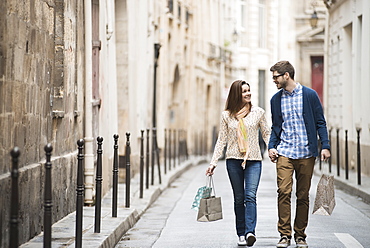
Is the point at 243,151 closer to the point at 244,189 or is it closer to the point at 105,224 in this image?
the point at 244,189

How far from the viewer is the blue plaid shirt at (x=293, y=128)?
883cm

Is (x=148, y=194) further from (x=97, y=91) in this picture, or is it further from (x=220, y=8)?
(x=220, y=8)

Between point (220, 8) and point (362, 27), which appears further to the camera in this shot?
point (220, 8)

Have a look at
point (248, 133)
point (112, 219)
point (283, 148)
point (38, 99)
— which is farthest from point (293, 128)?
point (112, 219)

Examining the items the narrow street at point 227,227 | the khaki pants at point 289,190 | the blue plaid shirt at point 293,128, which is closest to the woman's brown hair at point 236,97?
the blue plaid shirt at point 293,128

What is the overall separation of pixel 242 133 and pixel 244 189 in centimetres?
58

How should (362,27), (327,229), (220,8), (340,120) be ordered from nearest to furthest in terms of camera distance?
(327,229)
(362,27)
(340,120)
(220,8)

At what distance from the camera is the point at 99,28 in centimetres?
1414

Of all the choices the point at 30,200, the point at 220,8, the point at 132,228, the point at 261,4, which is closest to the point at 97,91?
the point at 132,228

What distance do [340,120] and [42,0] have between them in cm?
1603

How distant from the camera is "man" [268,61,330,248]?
8820 millimetres

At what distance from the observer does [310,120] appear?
881 cm

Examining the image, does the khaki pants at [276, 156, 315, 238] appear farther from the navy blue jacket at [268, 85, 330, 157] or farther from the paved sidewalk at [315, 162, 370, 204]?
the paved sidewalk at [315, 162, 370, 204]

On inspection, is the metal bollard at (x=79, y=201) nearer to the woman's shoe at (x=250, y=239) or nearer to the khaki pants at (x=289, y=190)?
the woman's shoe at (x=250, y=239)
